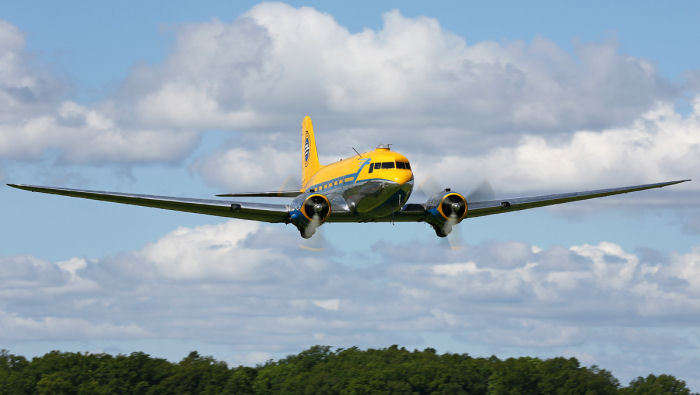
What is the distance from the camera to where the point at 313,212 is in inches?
1884

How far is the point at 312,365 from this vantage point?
160 m

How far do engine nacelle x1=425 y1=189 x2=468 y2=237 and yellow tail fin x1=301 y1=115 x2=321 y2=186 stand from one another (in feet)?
55.6

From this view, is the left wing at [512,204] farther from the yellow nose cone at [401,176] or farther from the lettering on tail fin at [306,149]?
the lettering on tail fin at [306,149]

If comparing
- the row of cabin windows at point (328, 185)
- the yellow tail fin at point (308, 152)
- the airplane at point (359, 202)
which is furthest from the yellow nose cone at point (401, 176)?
the yellow tail fin at point (308, 152)

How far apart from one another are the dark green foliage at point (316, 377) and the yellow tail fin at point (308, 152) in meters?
72.8

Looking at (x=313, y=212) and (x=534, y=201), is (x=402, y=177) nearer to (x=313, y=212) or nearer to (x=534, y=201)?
(x=313, y=212)

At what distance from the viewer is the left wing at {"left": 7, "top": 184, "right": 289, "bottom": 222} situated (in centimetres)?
4773

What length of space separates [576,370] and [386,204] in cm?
10131

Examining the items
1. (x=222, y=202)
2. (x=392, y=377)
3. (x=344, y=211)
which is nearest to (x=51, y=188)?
(x=222, y=202)

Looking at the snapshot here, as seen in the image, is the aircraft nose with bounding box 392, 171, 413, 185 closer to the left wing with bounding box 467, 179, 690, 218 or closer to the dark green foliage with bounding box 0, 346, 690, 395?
the left wing with bounding box 467, 179, 690, 218

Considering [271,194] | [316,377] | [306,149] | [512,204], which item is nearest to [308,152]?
[306,149]

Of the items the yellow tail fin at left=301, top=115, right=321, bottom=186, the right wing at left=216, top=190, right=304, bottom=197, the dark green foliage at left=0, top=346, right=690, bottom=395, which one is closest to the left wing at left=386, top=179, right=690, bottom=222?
the right wing at left=216, top=190, right=304, bottom=197

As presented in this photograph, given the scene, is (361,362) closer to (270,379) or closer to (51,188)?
(270,379)

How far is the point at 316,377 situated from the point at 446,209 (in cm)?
9691
